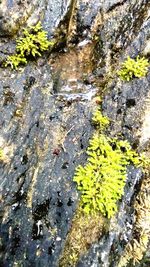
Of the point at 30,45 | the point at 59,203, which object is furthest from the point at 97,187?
the point at 30,45

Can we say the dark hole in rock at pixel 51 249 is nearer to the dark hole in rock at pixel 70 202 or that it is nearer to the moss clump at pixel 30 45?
the dark hole in rock at pixel 70 202

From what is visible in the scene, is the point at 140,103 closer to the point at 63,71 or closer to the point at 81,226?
the point at 63,71

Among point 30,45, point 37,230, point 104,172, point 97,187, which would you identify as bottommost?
point 37,230

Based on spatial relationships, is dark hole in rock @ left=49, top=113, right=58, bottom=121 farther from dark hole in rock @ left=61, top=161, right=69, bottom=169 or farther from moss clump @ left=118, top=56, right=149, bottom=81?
moss clump @ left=118, top=56, right=149, bottom=81

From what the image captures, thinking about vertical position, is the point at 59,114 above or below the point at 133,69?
below

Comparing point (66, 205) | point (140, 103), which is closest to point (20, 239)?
point (66, 205)

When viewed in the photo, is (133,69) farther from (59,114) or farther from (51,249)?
(51,249)
